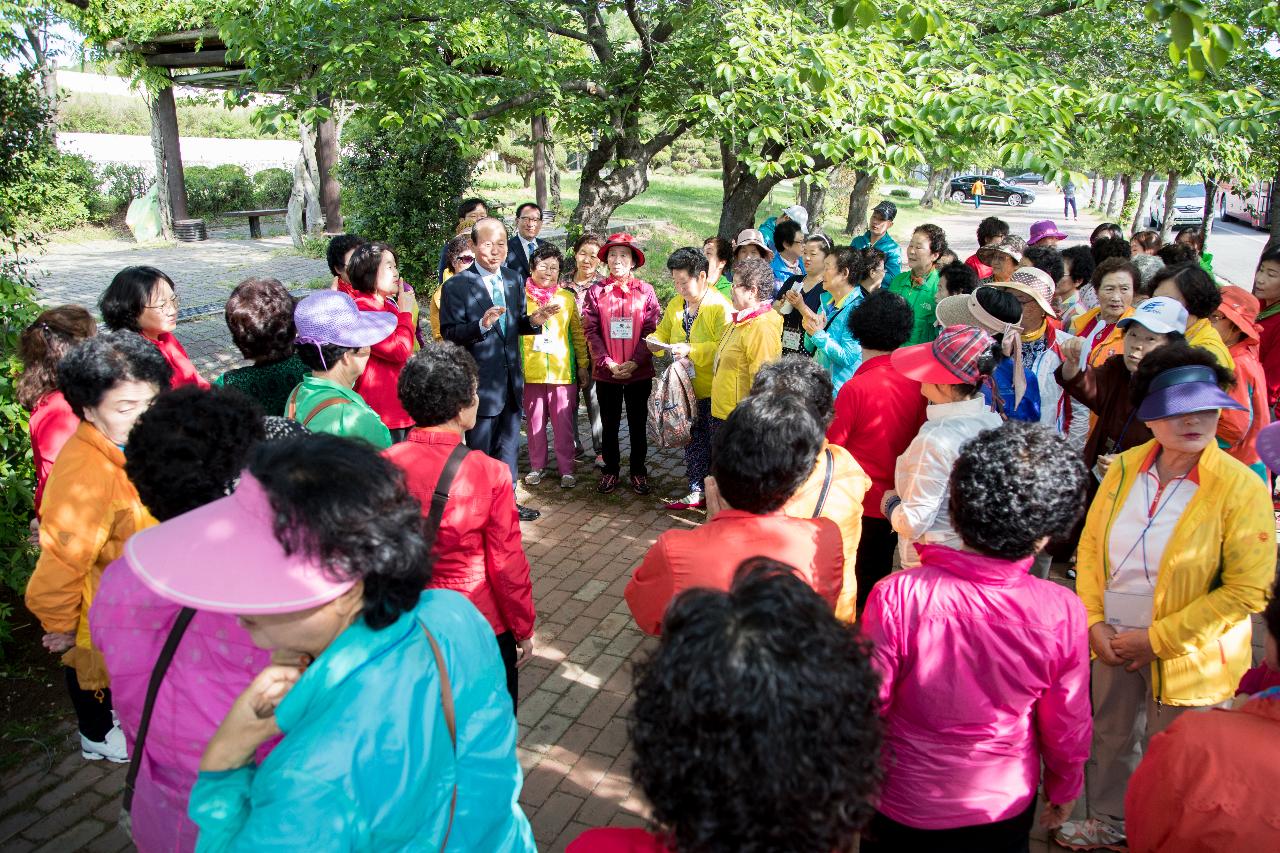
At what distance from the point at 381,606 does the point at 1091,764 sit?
3019mm

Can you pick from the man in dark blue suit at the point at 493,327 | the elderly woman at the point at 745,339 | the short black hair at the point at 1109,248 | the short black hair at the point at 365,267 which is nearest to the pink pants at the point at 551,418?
the man in dark blue suit at the point at 493,327

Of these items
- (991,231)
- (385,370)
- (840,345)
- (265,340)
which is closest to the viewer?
(265,340)

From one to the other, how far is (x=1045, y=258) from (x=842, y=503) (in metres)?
4.19

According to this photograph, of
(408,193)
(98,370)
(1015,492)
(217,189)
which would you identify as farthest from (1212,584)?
(217,189)

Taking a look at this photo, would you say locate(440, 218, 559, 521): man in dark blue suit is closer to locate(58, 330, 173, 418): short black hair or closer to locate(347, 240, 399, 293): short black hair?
locate(347, 240, 399, 293): short black hair

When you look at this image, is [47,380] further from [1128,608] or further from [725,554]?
[1128,608]

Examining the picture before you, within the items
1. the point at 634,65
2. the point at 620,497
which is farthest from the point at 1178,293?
the point at 634,65

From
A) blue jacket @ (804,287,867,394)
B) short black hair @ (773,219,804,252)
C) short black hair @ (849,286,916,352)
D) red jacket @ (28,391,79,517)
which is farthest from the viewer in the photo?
short black hair @ (773,219,804,252)

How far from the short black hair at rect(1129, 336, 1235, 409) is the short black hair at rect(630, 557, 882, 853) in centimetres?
215

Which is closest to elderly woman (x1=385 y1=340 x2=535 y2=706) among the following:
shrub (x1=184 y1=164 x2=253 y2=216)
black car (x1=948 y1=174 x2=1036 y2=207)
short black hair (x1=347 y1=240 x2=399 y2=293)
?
short black hair (x1=347 y1=240 x2=399 y2=293)

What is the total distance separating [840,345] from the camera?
200 inches

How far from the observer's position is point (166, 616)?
183 centimetres

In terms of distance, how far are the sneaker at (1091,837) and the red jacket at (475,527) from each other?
210 centimetres

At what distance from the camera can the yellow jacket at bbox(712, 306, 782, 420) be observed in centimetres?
491
